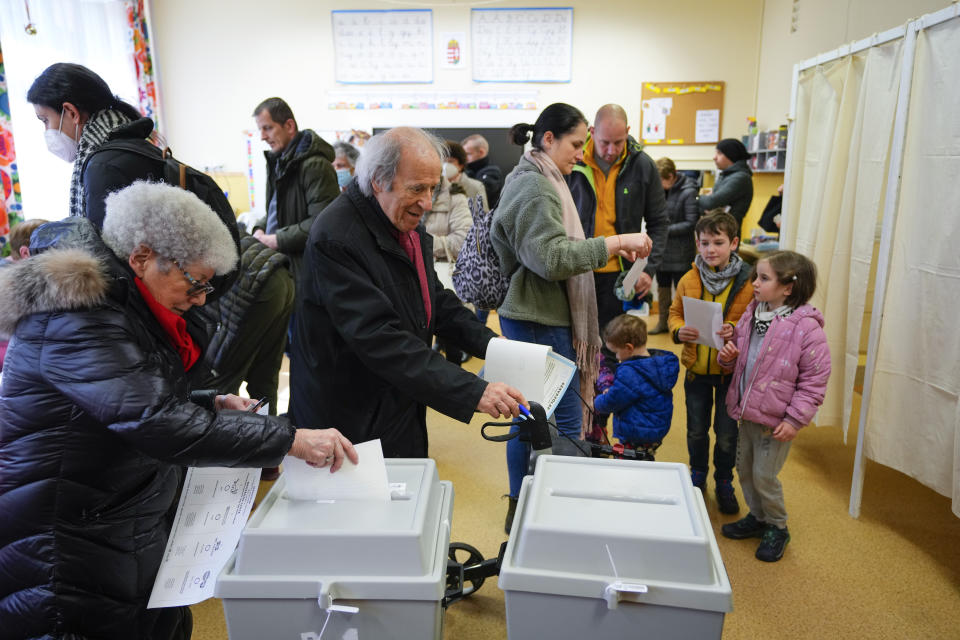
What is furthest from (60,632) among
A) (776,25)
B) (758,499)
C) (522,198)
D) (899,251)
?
(776,25)

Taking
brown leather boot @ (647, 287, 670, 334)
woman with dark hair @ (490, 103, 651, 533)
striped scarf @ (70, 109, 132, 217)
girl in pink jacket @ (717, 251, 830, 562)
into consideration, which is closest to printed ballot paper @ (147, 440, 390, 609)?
woman with dark hair @ (490, 103, 651, 533)

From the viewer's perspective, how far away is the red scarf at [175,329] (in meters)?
1.14

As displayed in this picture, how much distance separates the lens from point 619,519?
3.48 feet

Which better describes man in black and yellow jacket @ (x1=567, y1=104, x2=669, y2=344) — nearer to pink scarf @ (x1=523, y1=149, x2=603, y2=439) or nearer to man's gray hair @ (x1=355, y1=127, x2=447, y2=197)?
pink scarf @ (x1=523, y1=149, x2=603, y2=439)

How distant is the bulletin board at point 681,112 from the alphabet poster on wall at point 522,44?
0.89m

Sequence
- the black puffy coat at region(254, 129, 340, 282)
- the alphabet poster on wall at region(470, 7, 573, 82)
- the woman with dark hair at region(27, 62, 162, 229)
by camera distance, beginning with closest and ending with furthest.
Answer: the woman with dark hair at region(27, 62, 162, 229) → the black puffy coat at region(254, 129, 340, 282) → the alphabet poster on wall at region(470, 7, 573, 82)

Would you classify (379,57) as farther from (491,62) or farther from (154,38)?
(154,38)

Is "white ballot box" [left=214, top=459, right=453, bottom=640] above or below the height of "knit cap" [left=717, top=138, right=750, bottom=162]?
below

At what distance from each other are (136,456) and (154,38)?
656cm

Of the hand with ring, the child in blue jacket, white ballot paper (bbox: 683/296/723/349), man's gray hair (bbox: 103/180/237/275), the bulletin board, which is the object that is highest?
the bulletin board

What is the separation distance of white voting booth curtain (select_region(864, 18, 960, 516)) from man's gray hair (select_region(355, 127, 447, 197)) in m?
1.76

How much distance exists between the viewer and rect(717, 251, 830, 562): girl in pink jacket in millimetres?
2141

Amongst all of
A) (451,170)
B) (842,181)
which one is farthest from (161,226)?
(451,170)

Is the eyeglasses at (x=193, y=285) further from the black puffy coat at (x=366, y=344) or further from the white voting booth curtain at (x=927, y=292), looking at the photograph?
the white voting booth curtain at (x=927, y=292)
